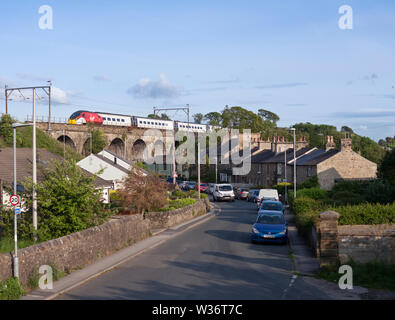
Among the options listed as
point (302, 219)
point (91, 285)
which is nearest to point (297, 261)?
point (302, 219)

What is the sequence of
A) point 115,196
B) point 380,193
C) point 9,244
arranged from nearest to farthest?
1. point 9,244
2. point 380,193
3. point 115,196

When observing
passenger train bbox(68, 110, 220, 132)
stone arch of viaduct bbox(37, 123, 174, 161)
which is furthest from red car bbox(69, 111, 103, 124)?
stone arch of viaduct bbox(37, 123, 174, 161)

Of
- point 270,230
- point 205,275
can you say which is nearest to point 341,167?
point 270,230

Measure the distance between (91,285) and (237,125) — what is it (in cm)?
11271

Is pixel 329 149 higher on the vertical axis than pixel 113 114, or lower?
lower

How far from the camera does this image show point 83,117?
67125 millimetres

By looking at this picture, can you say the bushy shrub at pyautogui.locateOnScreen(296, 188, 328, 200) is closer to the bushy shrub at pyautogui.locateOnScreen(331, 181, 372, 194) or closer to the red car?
the bushy shrub at pyautogui.locateOnScreen(331, 181, 372, 194)

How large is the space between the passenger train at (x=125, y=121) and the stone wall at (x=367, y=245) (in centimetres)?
5617

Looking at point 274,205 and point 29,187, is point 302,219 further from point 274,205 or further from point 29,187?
point 29,187

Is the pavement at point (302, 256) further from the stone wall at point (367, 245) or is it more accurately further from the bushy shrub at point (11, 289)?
the bushy shrub at point (11, 289)

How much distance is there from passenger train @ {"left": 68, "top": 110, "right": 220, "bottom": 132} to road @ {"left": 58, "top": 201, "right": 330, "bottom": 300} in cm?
4762

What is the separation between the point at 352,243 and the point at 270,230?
642cm

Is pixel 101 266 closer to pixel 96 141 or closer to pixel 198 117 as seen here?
pixel 96 141

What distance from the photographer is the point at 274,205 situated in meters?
29.4
